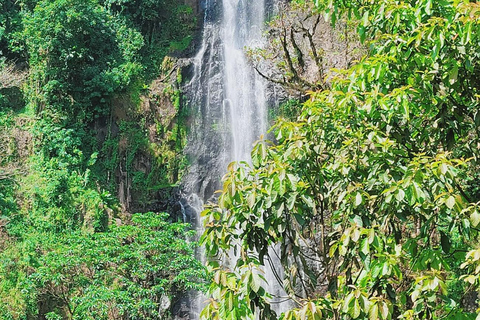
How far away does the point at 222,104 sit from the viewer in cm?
1661

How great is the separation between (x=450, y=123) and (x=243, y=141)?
38.3ft

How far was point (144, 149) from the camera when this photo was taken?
52.9ft

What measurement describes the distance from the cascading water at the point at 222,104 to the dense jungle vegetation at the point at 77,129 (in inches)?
22.8

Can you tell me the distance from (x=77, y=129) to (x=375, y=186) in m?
12.7

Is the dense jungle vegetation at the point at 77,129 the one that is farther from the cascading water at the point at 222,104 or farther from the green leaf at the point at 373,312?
the green leaf at the point at 373,312

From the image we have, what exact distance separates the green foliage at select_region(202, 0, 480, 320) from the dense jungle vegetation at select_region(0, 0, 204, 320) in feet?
25.1

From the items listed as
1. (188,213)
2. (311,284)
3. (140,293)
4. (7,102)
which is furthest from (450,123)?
(7,102)

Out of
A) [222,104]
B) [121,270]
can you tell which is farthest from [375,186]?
[222,104]

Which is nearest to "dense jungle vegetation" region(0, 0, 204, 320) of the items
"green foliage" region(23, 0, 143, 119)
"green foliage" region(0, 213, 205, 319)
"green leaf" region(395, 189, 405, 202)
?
"green foliage" region(23, 0, 143, 119)

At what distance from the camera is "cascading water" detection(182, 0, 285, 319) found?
51.7 feet

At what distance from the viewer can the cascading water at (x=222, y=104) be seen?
15.8m

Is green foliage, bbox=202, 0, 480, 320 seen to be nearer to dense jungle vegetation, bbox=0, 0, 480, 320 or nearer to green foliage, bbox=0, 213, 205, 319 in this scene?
dense jungle vegetation, bbox=0, 0, 480, 320

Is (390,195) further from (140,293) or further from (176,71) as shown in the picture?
(176,71)

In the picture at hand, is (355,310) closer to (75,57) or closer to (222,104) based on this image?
(222,104)
